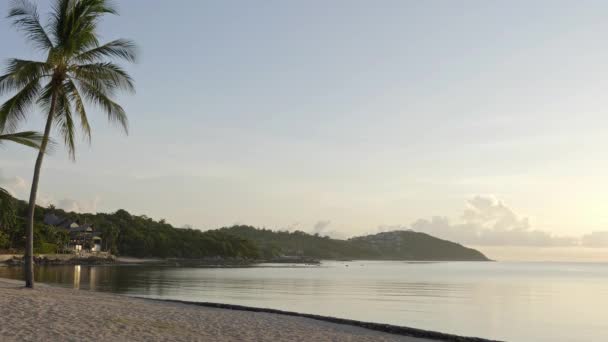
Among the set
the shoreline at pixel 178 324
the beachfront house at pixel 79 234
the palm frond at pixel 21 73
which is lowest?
the shoreline at pixel 178 324

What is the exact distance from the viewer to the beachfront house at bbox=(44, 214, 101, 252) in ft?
382

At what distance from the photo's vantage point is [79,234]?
11819 centimetres

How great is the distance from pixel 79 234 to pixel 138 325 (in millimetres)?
112386

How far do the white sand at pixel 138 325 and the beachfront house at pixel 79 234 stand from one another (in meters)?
103

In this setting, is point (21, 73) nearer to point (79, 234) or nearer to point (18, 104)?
point (18, 104)

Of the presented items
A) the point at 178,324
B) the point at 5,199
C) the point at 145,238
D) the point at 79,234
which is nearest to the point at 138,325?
the point at 178,324

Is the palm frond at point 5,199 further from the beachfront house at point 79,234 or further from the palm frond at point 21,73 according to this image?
the beachfront house at point 79,234

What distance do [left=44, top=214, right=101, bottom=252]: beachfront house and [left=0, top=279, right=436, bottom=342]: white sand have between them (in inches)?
4036

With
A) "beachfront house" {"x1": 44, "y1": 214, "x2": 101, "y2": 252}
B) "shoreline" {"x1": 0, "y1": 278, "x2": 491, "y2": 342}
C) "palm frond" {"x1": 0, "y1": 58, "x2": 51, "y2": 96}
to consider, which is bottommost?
"shoreline" {"x1": 0, "y1": 278, "x2": 491, "y2": 342}

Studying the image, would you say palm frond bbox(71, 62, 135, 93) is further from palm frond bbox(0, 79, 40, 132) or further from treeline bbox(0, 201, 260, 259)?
treeline bbox(0, 201, 260, 259)

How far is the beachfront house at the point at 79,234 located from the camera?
116m

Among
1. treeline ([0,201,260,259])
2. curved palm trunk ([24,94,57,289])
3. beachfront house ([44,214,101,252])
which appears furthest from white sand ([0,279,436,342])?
beachfront house ([44,214,101,252])

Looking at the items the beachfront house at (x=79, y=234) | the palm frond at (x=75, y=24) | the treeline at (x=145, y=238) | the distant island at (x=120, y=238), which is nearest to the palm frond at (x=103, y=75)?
the palm frond at (x=75, y=24)

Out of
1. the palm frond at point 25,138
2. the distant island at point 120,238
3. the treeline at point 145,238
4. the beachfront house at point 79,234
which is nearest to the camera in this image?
the palm frond at point 25,138
